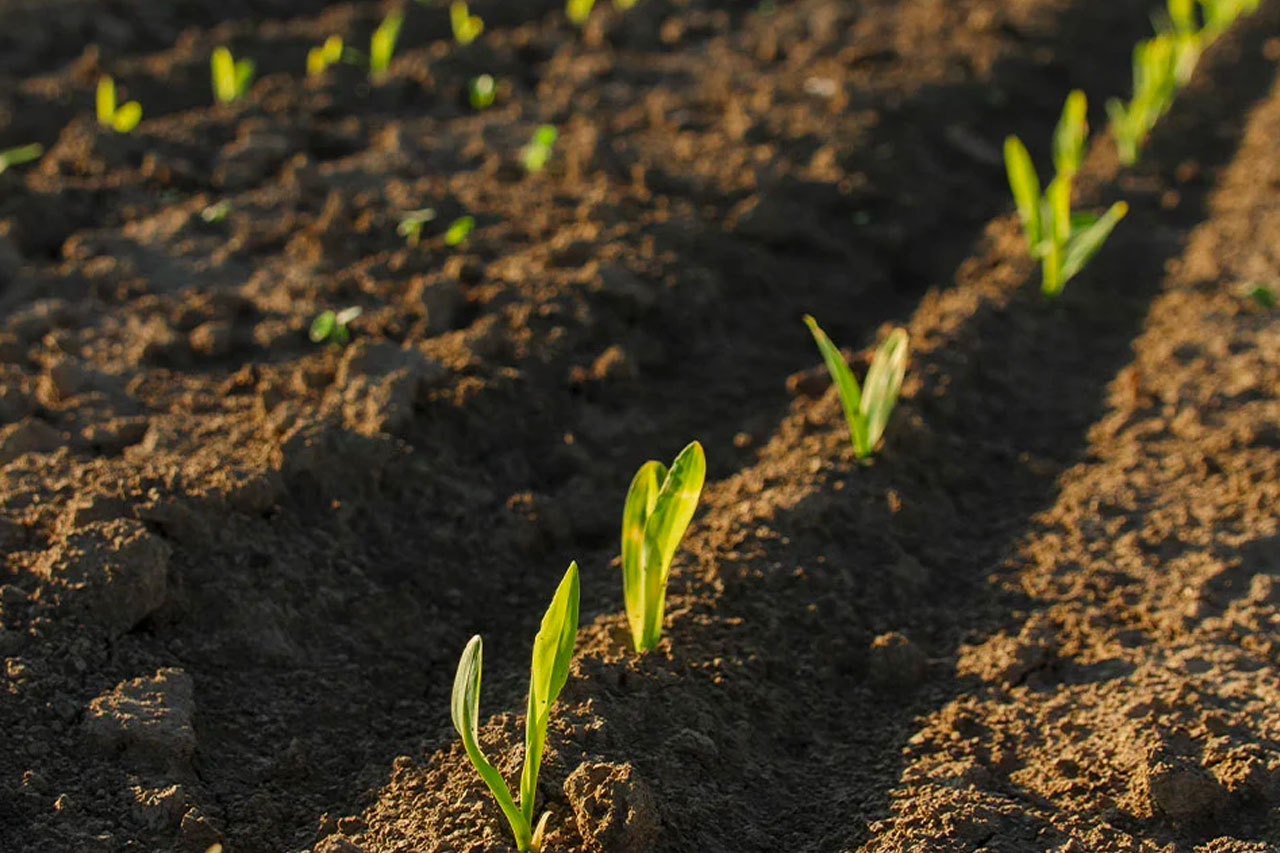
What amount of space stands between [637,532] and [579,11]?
3517 millimetres

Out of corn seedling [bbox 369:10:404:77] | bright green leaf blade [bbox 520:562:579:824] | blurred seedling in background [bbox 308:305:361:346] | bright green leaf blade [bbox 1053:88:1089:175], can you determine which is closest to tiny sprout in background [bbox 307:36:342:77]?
corn seedling [bbox 369:10:404:77]

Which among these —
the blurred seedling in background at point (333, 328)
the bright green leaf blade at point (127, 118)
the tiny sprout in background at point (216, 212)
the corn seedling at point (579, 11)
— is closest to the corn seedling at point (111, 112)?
the bright green leaf blade at point (127, 118)

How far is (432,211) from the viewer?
3.40 meters

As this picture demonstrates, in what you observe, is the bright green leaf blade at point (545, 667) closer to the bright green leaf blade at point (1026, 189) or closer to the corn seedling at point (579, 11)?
the bright green leaf blade at point (1026, 189)

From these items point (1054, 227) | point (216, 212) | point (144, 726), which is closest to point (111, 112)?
point (216, 212)

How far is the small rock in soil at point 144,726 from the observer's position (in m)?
1.94

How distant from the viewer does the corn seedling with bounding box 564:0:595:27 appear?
5.07 m

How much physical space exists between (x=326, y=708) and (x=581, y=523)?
682mm

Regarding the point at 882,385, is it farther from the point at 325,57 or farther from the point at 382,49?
the point at 325,57

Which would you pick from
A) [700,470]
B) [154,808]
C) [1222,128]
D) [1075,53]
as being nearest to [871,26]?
[1075,53]

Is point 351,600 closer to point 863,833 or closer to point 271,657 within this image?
point 271,657

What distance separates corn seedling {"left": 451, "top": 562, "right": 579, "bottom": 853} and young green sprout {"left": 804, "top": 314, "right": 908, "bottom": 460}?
924 millimetres

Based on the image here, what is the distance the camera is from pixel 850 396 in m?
2.53

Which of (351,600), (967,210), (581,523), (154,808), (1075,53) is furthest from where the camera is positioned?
(1075,53)
